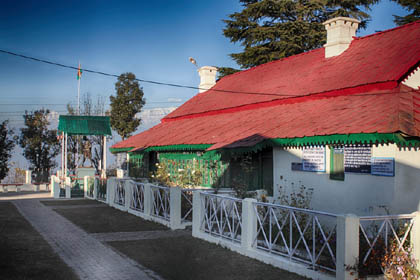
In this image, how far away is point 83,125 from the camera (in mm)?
25203

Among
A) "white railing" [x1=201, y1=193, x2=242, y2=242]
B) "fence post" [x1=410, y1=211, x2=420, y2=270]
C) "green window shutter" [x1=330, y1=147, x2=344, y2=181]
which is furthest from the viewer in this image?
"green window shutter" [x1=330, y1=147, x2=344, y2=181]

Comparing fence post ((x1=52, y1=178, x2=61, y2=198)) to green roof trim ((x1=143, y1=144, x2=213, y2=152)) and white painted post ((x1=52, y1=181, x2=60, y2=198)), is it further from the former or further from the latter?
green roof trim ((x1=143, y1=144, x2=213, y2=152))

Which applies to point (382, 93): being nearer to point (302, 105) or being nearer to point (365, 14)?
point (302, 105)

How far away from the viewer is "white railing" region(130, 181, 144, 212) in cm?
1504

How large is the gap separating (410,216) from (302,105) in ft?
24.0

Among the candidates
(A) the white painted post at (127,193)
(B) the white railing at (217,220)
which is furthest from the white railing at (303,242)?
(A) the white painted post at (127,193)

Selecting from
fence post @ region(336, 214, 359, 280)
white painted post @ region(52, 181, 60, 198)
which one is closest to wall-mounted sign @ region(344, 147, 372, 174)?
fence post @ region(336, 214, 359, 280)

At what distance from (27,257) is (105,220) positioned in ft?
17.0

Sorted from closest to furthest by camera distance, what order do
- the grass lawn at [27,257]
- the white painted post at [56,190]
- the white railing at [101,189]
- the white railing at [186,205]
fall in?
the grass lawn at [27,257] → the white railing at [186,205] → the white railing at [101,189] → the white painted post at [56,190]

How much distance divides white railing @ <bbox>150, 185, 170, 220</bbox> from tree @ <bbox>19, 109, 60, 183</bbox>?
71.9 ft

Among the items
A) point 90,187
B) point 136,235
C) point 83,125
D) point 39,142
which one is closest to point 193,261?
point 136,235

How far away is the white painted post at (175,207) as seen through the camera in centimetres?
1209

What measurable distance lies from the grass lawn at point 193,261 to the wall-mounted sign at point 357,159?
3.46 meters

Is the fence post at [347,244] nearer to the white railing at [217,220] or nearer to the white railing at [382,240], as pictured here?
the white railing at [382,240]
